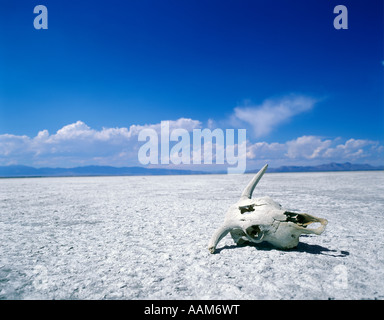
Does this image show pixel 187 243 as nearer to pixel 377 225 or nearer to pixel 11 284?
pixel 11 284

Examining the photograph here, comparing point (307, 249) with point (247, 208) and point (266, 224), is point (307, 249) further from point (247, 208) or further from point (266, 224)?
point (247, 208)

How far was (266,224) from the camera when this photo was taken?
3641 millimetres

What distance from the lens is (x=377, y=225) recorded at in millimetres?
5969

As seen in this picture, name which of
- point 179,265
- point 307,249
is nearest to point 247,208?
point 307,249

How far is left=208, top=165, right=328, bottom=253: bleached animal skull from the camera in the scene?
360 centimetres

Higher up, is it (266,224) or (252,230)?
(266,224)

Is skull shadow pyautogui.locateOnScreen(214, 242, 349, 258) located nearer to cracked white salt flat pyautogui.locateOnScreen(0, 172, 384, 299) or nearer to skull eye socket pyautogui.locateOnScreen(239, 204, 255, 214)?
cracked white salt flat pyautogui.locateOnScreen(0, 172, 384, 299)

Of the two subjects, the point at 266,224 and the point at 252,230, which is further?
the point at 252,230

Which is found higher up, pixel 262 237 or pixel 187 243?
pixel 262 237

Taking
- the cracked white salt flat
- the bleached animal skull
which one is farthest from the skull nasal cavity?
the cracked white salt flat

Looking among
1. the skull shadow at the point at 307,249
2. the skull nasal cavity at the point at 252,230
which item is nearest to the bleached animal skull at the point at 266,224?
the skull nasal cavity at the point at 252,230
